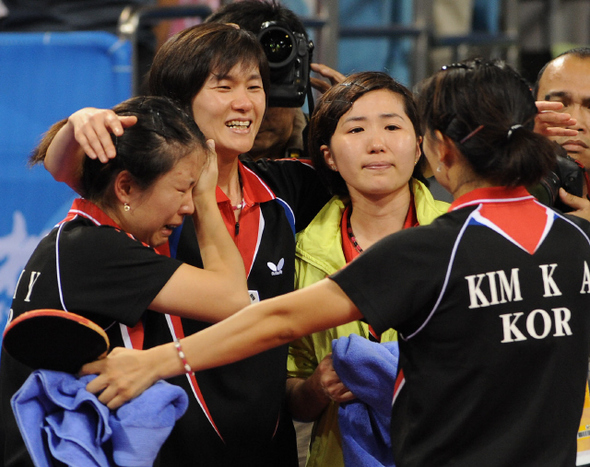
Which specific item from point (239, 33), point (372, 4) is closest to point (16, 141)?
point (239, 33)

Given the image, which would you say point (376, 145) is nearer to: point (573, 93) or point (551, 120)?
point (551, 120)

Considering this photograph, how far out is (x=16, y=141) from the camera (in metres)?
3.01

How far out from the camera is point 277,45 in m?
2.22

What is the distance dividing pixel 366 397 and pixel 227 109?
0.77m

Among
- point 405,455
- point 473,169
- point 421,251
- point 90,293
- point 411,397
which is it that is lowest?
point 405,455

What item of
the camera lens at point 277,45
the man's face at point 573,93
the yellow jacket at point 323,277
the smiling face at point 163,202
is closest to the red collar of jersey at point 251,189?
the yellow jacket at point 323,277

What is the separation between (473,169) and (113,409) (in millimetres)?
782

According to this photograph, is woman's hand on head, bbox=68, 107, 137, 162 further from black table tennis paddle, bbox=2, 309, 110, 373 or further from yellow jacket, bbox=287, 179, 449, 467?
yellow jacket, bbox=287, 179, 449, 467

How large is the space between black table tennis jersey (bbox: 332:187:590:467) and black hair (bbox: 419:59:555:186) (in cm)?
7

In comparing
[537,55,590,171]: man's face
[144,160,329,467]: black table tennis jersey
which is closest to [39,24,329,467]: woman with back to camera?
[144,160,329,467]: black table tennis jersey

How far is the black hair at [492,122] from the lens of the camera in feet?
4.44

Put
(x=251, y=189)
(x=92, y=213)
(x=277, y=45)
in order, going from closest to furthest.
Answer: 1. (x=92, y=213)
2. (x=251, y=189)
3. (x=277, y=45)

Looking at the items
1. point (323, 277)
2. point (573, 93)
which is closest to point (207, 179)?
point (323, 277)

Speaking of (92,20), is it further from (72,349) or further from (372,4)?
(372,4)
